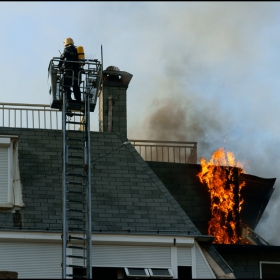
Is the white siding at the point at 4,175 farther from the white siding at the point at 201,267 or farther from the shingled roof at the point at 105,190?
the white siding at the point at 201,267

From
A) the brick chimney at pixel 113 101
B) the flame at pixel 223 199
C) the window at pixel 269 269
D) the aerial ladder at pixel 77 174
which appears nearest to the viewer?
the aerial ladder at pixel 77 174

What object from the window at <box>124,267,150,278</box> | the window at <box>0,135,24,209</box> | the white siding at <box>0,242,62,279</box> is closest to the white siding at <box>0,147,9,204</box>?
the window at <box>0,135,24,209</box>

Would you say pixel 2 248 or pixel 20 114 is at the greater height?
pixel 20 114

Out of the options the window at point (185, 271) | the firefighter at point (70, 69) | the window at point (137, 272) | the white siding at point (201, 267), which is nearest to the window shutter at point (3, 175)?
the firefighter at point (70, 69)

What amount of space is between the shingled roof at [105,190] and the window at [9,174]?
0.17 meters

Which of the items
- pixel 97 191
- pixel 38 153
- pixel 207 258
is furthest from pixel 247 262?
pixel 38 153

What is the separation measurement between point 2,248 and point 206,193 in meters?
7.56

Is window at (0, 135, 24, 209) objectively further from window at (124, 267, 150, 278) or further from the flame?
the flame

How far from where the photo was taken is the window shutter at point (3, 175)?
76.0ft

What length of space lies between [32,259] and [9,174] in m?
2.34

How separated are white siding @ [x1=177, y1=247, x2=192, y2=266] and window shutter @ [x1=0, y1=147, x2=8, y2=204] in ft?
13.4

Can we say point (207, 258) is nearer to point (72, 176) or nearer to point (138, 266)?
point (138, 266)

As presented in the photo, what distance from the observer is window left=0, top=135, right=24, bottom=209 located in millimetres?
23109

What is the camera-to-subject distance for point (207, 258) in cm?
2319
